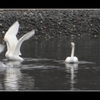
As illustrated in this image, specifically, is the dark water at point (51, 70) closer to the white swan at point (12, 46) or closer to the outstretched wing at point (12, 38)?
the white swan at point (12, 46)

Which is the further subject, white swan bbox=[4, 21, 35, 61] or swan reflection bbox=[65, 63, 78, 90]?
white swan bbox=[4, 21, 35, 61]

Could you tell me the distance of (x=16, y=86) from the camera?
19484 millimetres

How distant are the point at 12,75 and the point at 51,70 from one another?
183 centimetres

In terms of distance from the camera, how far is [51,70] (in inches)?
914

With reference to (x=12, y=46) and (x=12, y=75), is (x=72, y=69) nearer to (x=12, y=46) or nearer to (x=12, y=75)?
(x=12, y=75)

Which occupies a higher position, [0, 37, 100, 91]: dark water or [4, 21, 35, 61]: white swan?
[4, 21, 35, 61]: white swan

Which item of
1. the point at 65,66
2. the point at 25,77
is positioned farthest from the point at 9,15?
the point at 25,77

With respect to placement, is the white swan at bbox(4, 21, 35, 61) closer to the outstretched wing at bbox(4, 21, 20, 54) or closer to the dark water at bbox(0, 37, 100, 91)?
the outstretched wing at bbox(4, 21, 20, 54)

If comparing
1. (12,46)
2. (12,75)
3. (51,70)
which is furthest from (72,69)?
(12,46)

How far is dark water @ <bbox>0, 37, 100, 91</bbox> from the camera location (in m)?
19.8

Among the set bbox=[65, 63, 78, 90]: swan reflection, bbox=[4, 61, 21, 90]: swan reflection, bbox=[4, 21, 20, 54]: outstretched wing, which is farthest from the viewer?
bbox=[4, 21, 20, 54]: outstretched wing

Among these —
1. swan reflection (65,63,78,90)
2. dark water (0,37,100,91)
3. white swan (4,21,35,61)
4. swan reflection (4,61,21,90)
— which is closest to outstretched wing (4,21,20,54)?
white swan (4,21,35,61)

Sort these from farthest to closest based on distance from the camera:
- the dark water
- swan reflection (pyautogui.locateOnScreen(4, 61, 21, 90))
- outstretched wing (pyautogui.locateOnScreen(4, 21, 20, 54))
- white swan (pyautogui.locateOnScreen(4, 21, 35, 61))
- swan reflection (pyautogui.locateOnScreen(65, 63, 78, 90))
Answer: outstretched wing (pyautogui.locateOnScreen(4, 21, 20, 54))
white swan (pyautogui.locateOnScreen(4, 21, 35, 61))
swan reflection (pyautogui.locateOnScreen(65, 63, 78, 90))
the dark water
swan reflection (pyautogui.locateOnScreen(4, 61, 21, 90))

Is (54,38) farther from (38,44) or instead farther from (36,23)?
(38,44)
